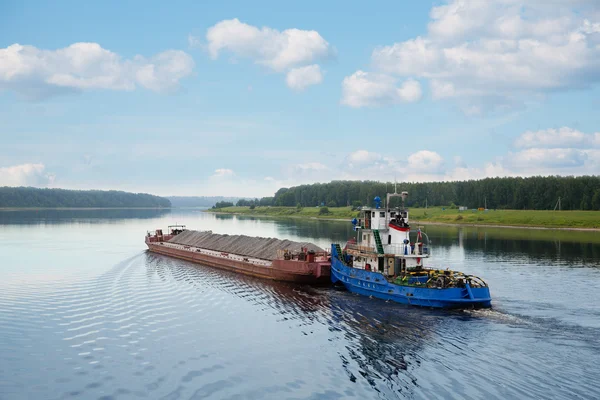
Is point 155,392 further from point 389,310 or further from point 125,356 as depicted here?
point 389,310

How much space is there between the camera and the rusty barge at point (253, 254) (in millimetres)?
50844

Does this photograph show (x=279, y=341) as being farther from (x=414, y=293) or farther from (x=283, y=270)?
(x=283, y=270)

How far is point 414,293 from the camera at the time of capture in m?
38.7

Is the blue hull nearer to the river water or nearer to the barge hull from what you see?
the river water

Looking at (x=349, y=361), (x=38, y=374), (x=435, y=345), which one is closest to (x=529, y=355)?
(x=435, y=345)

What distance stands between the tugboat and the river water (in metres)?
1.21

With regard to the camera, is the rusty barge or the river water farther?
the rusty barge

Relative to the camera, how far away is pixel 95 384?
2372cm

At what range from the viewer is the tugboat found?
37.5m

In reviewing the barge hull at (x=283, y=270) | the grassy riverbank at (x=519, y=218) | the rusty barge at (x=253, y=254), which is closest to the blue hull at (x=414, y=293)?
the barge hull at (x=283, y=270)

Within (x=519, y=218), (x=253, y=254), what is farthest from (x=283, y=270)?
(x=519, y=218)

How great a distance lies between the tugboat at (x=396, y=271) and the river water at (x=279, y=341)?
47.6 inches

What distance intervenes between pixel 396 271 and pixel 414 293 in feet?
17.3

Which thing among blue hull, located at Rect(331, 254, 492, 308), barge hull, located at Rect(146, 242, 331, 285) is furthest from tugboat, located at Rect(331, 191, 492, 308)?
barge hull, located at Rect(146, 242, 331, 285)
